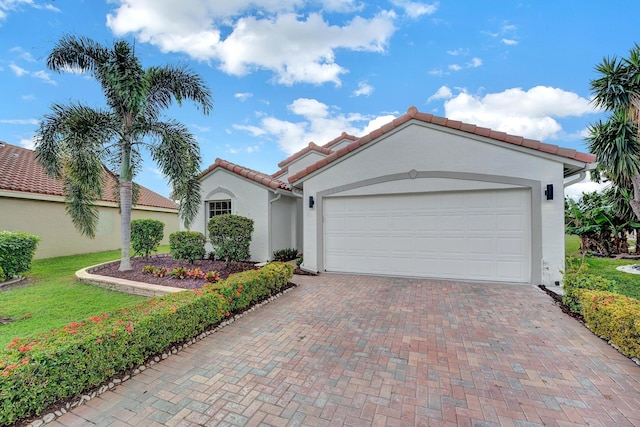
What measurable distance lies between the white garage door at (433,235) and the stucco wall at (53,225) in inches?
508

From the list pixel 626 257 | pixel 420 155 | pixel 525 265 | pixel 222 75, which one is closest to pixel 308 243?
pixel 420 155

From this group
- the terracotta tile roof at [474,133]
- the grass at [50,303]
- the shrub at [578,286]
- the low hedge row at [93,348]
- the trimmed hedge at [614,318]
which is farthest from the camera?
the terracotta tile roof at [474,133]

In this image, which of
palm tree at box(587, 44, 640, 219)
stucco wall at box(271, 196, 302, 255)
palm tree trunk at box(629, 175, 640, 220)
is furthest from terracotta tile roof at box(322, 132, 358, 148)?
palm tree trunk at box(629, 175, 640, 220)

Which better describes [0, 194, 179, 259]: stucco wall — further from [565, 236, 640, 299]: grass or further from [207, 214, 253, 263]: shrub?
[565, 236, 640, 299]: grass

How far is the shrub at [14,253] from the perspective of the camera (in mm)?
7609

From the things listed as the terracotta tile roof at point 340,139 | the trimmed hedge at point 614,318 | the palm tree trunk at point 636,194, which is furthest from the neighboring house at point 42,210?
the palm tree trunk at point 636,194

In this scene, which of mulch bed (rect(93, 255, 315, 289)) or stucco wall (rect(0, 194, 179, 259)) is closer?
mulch bed (rect(93, 255, 315, 289))

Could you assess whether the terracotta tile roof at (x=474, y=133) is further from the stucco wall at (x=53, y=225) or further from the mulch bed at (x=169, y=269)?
the stucco wall at (x=53, y=225)

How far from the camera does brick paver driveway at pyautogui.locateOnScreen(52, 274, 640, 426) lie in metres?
2.62

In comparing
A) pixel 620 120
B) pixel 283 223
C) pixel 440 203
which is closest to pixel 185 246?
pixel 283 223

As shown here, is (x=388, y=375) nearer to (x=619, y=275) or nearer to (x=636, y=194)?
(x=619, y=275)

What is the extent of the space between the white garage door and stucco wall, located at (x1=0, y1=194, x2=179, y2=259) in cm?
1290

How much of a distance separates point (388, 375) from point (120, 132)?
33.0ft

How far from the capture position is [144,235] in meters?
9.35
